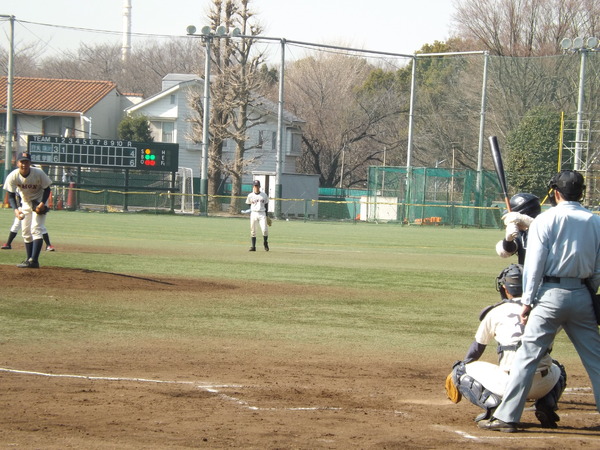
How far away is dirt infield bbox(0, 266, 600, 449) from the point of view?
19.3ft

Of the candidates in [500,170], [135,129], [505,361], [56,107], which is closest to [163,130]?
[135,129]

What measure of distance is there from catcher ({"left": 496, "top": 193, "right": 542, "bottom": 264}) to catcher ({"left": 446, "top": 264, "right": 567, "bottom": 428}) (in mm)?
245

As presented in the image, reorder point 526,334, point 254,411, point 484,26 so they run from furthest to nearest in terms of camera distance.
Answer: point 484,26 < point 254,411 < point 526,334

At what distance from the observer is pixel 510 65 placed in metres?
53.2

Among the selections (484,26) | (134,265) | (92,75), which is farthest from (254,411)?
(92,75)

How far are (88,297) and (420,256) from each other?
13.0 meters

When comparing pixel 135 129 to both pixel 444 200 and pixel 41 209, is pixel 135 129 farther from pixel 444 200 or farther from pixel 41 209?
pixel 41 209

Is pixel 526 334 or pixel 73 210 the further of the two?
pixel 73 210

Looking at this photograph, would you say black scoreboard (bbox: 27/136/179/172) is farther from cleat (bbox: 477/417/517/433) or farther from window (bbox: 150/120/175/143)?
cleat (bbox: 477/417/517/433)

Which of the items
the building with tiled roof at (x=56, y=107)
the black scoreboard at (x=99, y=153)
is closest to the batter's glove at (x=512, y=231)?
the black scoreboard at (x=99, y=153)

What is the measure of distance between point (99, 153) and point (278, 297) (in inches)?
1363

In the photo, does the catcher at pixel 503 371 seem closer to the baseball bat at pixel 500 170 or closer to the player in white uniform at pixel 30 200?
the baseball bat at pixel 500 170

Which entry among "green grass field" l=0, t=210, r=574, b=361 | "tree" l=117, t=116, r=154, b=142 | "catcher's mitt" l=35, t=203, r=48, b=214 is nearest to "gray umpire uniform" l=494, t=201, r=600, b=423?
"green grass field" l=0, t=210, r=574, b=361

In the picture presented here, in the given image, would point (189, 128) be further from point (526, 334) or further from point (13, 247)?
point (526, 334)
